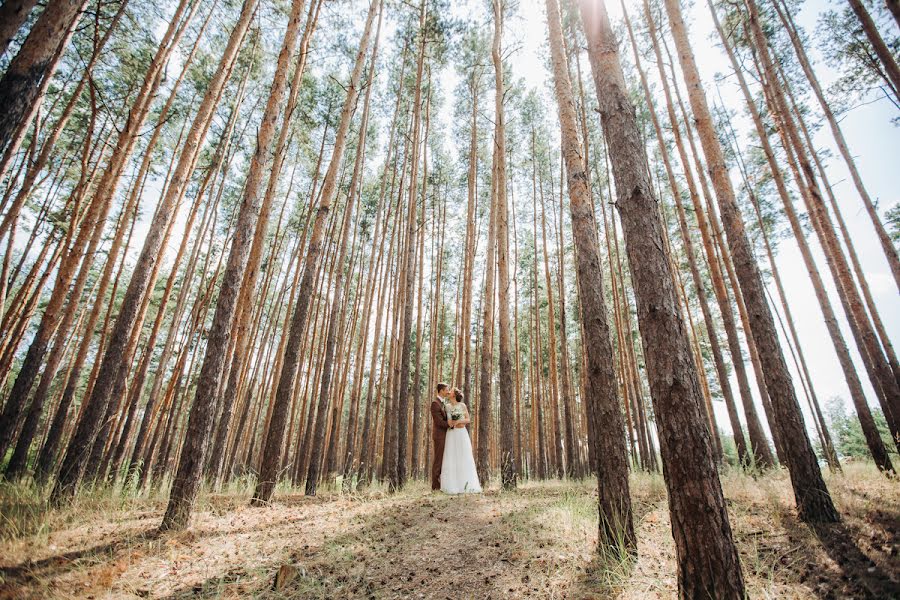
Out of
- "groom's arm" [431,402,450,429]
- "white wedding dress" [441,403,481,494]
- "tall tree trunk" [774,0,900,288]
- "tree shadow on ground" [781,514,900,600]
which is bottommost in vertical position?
"tree shadow on ground" [781,514,900,600]

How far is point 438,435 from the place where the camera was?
7.19m

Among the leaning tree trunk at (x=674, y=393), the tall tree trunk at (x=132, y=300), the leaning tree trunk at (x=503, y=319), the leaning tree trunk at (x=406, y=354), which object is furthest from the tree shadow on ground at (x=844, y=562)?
the tall tree trunk at (x=132, y=300)

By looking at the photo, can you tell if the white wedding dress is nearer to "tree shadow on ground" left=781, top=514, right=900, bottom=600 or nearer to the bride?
the bride

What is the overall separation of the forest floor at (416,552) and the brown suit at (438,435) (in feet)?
8.21

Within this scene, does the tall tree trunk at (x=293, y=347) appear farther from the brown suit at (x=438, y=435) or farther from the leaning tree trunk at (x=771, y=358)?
the leaning tree trunk at (x=771, y=358)

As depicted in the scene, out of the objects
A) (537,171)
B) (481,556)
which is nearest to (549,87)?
(537,171)

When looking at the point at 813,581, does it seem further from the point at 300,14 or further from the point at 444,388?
the point at 300,14

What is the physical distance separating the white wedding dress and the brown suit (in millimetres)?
125

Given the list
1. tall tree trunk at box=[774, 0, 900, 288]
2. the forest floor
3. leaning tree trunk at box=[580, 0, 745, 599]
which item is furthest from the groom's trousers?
tall tree trunk at box=[774, 0, 900, 288]

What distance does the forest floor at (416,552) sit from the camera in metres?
2.39

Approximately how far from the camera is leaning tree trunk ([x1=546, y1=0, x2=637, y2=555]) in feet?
9.73

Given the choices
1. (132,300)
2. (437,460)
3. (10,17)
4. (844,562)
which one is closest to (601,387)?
(844,562)

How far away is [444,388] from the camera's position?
7.35 metres

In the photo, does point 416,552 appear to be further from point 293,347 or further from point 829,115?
point 829,115
